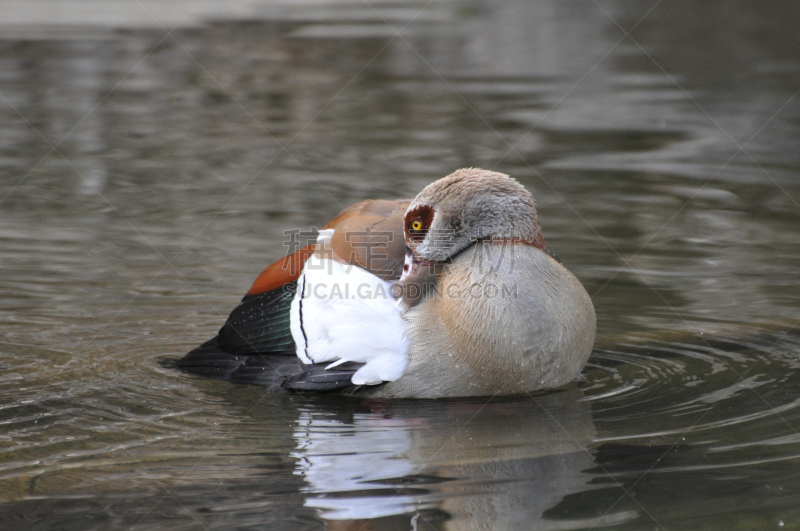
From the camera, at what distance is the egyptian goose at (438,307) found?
15.2 feet

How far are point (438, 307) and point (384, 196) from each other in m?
3.68

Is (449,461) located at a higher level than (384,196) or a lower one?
lower

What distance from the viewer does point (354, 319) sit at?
4.79 meters

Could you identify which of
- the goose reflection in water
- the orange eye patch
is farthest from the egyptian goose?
the goose reflection in water

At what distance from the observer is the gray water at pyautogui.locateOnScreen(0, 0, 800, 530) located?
12.7ft

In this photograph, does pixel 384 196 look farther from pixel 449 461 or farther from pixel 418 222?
pixel 449 461

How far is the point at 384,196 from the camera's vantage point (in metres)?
8.28

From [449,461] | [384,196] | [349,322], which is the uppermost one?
[384,196]

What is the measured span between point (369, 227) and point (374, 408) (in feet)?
2.90

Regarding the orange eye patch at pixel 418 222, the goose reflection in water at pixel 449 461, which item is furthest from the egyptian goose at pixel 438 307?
the goose reflection in water at pixel 449 461

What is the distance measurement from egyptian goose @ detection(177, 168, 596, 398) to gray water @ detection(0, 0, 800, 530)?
16cm

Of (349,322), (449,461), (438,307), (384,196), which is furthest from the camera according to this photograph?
(384,196)

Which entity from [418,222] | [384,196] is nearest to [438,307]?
[418,222]

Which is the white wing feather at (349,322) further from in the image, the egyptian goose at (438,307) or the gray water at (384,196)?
the gray water at (384,196)
